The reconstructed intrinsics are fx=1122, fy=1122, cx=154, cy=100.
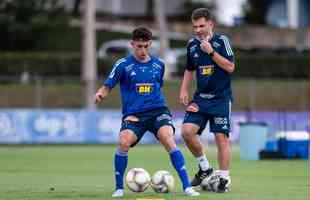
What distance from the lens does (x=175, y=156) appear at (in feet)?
46.5

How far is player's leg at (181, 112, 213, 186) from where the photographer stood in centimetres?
1532

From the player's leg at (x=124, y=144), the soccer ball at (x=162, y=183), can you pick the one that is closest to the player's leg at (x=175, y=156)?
the player's leg at (x=124, y=144)

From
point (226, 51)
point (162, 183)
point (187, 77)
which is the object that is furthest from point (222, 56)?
point (162, 183)

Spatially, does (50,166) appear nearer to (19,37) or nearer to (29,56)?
(29,56)

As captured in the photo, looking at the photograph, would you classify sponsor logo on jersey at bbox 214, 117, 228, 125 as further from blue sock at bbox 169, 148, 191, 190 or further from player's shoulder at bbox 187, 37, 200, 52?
blue sock at bbox 169, 148, 191, 190

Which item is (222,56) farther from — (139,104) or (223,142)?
(139,104)

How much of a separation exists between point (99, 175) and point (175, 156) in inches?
217

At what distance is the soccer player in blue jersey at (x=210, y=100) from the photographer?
15.2 metres

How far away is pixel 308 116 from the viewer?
121 ft

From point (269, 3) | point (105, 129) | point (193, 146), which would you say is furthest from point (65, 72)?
point (193, 146)

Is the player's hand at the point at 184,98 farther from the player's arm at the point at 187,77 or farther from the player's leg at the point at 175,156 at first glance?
the player's leg at the point at 175,156

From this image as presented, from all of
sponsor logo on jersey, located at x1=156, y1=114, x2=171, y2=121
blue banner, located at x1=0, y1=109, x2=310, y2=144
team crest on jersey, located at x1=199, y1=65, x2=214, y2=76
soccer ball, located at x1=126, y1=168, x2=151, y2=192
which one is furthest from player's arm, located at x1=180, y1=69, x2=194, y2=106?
blue banner, located at x1=0, y1=109, x2=310, y2=144

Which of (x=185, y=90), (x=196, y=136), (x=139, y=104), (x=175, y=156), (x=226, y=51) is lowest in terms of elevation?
(x=175, y=156)

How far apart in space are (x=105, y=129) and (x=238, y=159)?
10365 mm
